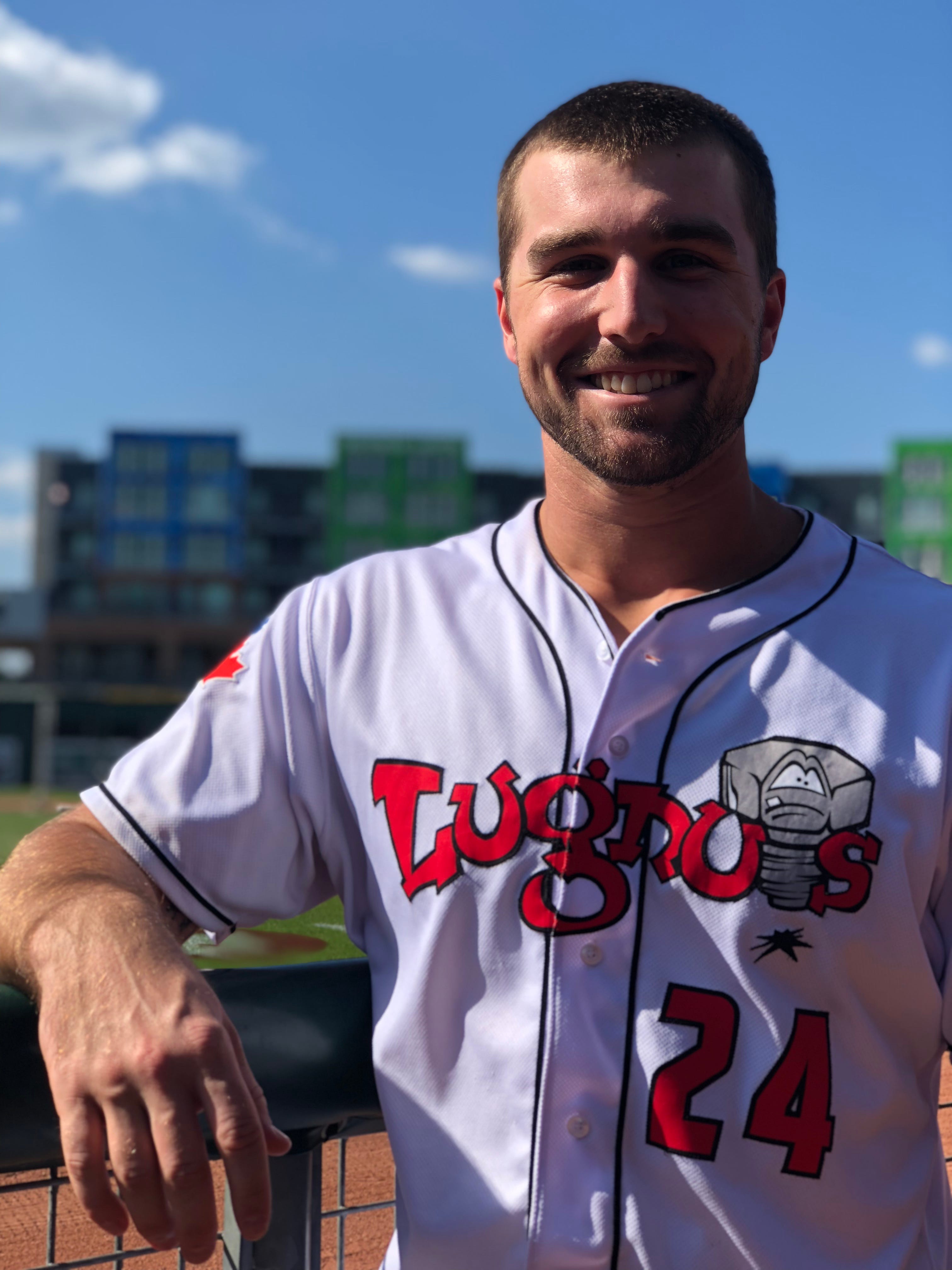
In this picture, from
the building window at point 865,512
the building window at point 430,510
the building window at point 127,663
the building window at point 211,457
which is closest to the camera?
the building window at point 127,663

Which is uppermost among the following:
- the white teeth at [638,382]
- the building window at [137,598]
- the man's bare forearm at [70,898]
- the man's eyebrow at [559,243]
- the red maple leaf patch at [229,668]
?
the building window at [137,598]

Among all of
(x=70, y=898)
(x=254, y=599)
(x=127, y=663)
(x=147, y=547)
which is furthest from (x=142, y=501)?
(x=70, y=898)

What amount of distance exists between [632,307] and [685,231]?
0.11m

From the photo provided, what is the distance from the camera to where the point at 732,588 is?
5.03ft

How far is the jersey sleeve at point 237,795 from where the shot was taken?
1451 mm

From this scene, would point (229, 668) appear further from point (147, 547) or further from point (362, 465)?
point (147, 547)

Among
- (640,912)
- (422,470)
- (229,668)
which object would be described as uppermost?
(422,470)

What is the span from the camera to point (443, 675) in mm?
1522

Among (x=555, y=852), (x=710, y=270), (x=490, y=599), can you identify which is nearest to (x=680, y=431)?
(x=710, y=270)

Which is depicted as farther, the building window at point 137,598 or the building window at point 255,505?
the building window at point 255,505

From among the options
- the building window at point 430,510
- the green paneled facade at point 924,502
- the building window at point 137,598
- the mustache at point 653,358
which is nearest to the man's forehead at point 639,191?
the mustache at point 653,358

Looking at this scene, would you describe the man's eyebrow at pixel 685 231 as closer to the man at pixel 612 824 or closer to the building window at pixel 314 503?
the man at pixel 612 824

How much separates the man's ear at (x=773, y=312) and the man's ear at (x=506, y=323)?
1.07 feet

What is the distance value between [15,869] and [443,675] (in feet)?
1.72
